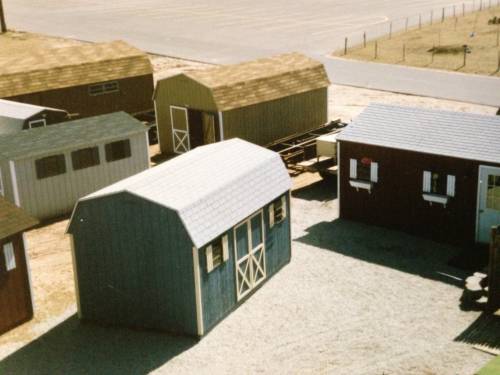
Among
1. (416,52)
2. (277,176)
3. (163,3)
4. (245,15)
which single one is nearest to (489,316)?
(277,176)

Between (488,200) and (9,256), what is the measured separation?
14.4 meters

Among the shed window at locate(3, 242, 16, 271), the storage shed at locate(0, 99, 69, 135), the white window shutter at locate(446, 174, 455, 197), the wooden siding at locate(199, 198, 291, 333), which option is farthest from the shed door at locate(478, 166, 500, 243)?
the storage shed at locate(0, 99, 69, 135)

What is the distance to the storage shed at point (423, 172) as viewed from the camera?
74.7 feet

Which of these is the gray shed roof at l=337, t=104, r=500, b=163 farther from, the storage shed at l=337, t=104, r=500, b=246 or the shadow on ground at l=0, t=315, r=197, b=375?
the shadow on ground at l=0, t=315, r=197, b=375

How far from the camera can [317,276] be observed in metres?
21.7

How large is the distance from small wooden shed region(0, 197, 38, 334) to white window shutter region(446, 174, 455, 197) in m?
12.8

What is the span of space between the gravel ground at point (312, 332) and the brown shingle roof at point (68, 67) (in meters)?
14.7

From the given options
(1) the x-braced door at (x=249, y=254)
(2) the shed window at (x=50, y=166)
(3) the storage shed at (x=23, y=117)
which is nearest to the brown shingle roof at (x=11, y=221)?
(1) the x-braced door at (x=249, y=254)

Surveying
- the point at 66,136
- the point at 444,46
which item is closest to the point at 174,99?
the point at 66,136

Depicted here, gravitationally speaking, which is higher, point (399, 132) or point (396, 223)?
Answer: point (399, 132)

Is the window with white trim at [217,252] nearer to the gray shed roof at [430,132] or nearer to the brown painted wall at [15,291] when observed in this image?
the brown painted wall at [15,291]

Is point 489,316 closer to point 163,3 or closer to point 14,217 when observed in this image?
point 14,217

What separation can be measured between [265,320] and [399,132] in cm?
893

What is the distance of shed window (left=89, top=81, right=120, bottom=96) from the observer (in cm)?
3731
